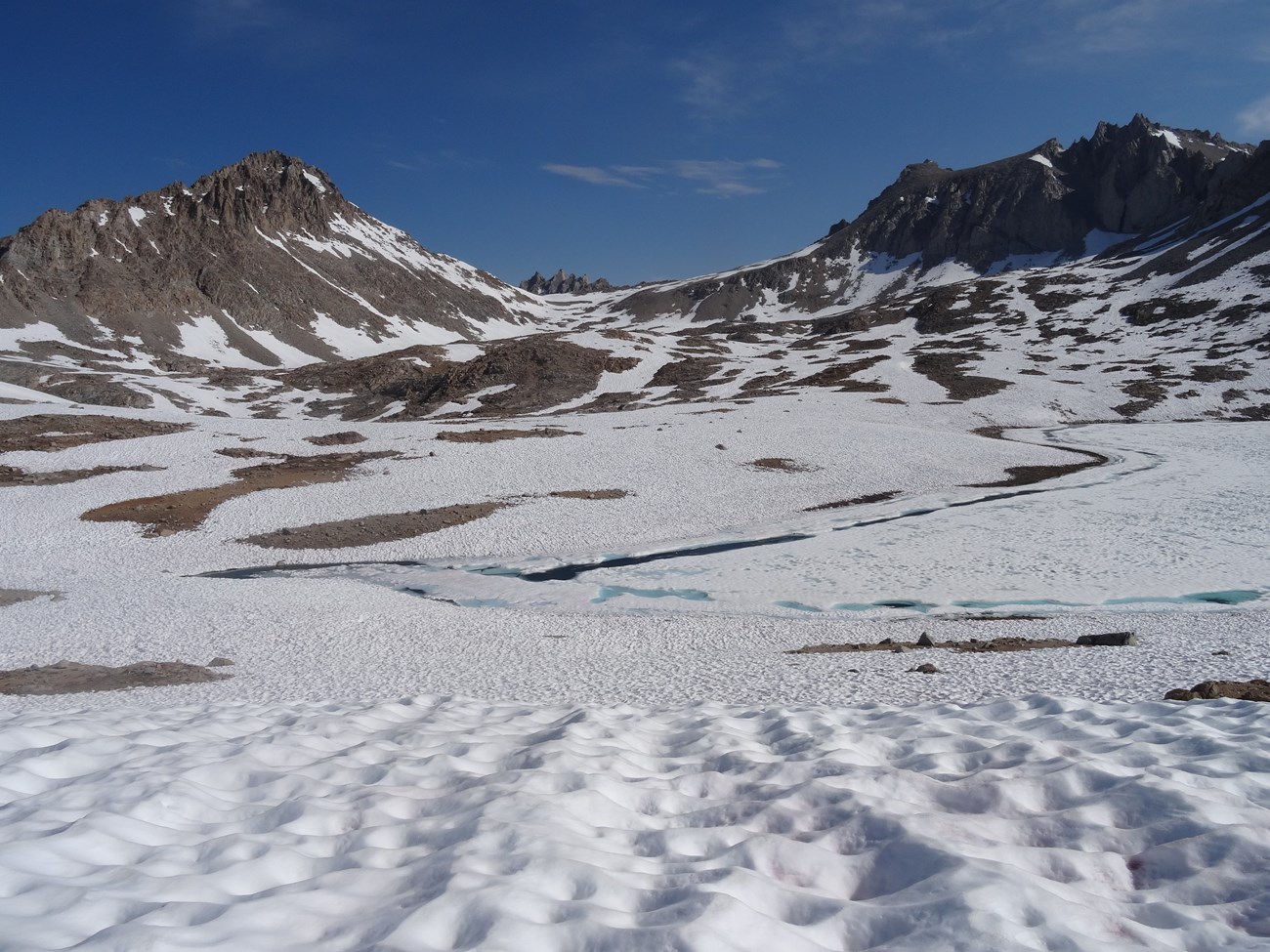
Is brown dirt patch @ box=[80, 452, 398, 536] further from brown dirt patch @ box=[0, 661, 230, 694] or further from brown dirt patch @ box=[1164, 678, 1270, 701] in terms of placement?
brown dirt patch @ box=[1164, 678, 1270, 701]

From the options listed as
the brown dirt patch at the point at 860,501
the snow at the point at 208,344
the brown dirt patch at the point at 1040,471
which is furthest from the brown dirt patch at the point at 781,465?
the snow at the point at 208,344

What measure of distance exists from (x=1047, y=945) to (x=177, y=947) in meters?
5.48

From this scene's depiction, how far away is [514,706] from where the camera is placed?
12320mm

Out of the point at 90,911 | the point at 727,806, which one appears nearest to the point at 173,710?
the point at 90,911

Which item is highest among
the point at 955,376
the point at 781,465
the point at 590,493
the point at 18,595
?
the point at 955,376

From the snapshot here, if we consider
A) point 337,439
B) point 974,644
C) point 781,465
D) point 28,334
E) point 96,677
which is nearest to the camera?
A: point 96,677

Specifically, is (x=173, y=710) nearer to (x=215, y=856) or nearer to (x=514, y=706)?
(x=514, y=706)

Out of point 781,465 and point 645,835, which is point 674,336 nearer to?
point 781,465

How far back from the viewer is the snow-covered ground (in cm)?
504

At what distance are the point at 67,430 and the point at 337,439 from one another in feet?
55.0

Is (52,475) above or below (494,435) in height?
below

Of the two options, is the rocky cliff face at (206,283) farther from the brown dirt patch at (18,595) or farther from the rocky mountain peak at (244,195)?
the brown dirt patch at (18,595)

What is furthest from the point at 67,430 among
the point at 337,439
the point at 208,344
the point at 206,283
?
the point at 206,283

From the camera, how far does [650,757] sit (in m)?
9.04
